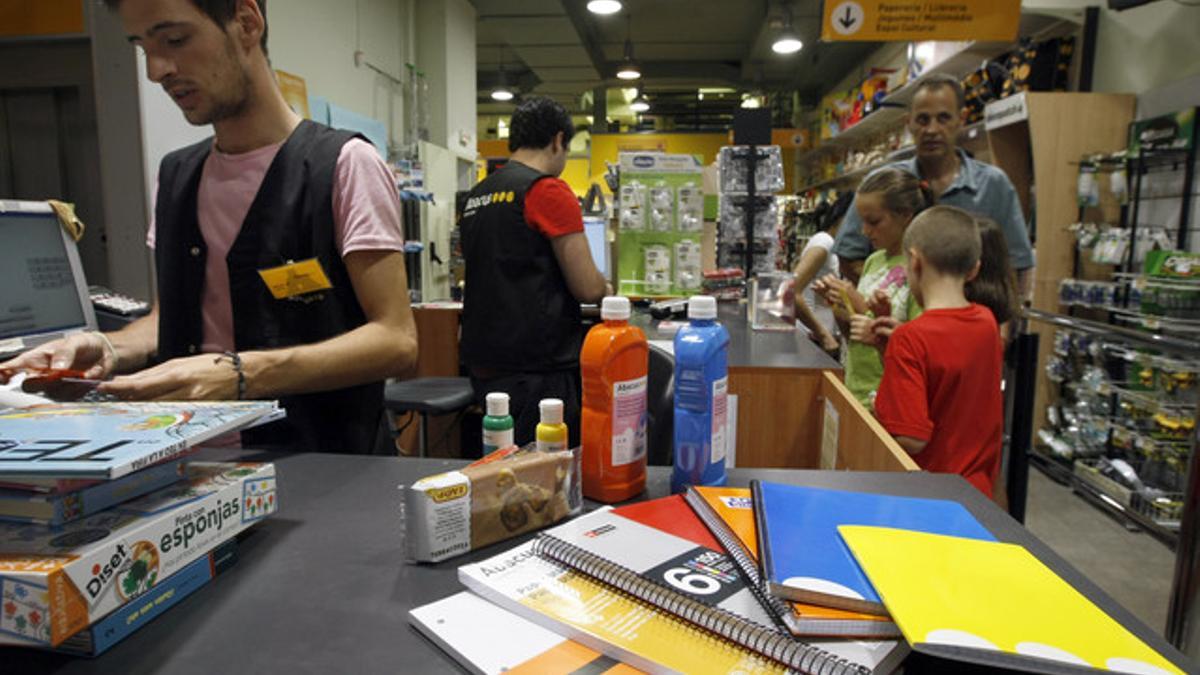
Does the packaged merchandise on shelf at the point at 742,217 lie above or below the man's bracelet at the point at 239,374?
above

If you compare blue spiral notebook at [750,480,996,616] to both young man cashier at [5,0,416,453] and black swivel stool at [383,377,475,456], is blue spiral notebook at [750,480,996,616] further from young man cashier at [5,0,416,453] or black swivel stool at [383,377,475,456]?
black swivel stool at [383,377,475,456]

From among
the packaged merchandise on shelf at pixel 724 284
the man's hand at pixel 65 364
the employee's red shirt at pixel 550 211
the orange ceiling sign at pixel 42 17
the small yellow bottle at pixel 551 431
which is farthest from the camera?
the packaged merchandise on shelf at pixel 724 284

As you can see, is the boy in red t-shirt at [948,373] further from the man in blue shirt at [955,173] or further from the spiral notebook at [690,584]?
the spiral notebook at [690,584]

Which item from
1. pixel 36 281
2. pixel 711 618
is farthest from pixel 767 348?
pixel 36 281

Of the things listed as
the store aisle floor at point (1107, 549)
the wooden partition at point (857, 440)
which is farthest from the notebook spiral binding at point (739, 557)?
the store aisle floor at point (1107, 549)

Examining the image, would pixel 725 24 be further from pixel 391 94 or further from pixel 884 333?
pixel 884 333

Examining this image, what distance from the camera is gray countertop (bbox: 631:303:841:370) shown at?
7.37 feet

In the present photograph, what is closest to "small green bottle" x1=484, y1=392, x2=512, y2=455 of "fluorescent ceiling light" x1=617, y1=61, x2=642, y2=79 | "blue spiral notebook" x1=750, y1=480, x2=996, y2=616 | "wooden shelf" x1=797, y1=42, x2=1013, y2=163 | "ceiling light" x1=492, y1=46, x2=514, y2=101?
"blue spiral notebook" x1=750, y1=480, x2=996, y2=616

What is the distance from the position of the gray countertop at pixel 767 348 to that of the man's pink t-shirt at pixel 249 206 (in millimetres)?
1301

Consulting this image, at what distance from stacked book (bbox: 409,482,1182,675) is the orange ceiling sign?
3201 mm

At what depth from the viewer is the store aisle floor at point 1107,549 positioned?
8.59 feet

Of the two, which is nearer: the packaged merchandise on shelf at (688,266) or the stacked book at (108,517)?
the stacked book at (108,517)

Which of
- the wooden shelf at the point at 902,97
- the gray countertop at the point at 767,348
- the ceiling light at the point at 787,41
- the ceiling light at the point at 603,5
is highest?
the ceiling light at the point at 603,5

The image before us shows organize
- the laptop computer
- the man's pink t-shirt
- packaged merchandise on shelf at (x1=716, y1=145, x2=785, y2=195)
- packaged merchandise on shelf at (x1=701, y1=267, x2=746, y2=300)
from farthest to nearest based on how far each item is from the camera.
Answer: packaged merchandise on shelf at (x1=716, y1=145, x2=785, y2=195), packaged merchandise on shelf at (x1=701, y1=267, x2=746, y2=300), the laptop computer, the man's pink t-shirt
